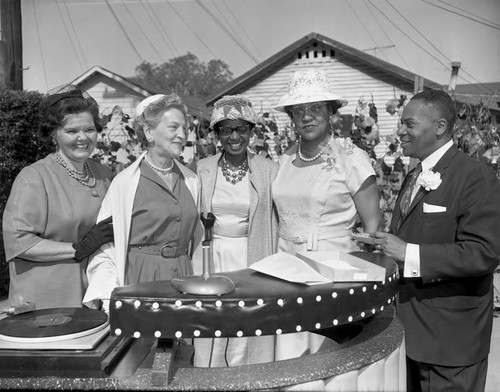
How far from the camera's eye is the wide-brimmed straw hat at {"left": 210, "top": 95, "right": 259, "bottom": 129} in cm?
368

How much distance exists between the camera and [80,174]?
3268 mm

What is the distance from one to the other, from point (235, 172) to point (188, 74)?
8235cm

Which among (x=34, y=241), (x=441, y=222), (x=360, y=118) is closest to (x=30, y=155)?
(x=360, y=118)

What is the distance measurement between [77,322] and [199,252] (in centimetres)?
152

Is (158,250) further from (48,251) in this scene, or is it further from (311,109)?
(311,109)

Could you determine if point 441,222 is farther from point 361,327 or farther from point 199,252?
point 199,252

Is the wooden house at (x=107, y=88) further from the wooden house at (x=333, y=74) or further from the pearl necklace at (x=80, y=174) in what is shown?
the pearl necklace at (x=80, y=174)

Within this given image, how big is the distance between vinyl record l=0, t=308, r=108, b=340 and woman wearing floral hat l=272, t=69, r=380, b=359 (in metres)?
1.52

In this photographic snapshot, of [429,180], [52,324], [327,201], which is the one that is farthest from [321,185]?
[52,324]

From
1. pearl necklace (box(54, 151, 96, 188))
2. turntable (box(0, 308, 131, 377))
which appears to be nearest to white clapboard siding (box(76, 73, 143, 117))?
pearl necklace (box(54, 151, 96, 188))

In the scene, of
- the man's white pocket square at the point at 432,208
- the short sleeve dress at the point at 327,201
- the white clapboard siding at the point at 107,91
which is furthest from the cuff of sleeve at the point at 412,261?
the white clapboard siding at the point at 107,91

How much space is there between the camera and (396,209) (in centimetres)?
318

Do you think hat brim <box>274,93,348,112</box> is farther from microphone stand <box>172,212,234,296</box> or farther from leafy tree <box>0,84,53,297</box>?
leafy tree <box>0,84,53,297</box>

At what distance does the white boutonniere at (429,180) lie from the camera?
9.27 feet
